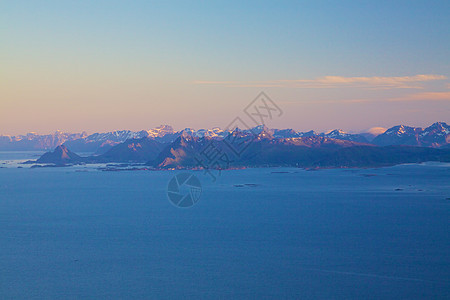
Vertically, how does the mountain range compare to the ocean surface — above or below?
above

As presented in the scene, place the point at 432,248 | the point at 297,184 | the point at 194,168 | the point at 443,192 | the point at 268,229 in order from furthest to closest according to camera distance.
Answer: the point at 194,168 → the point at 297,184 → the point at 443,192 → the point at 268,229 → the point at 432,248

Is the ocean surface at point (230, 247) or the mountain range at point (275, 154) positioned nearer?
the ocean surface at point (230, 247)

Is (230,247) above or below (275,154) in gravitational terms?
below

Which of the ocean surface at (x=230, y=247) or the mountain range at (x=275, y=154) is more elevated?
the mountain range at (x=275, y=154)

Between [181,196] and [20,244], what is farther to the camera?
[181,196]

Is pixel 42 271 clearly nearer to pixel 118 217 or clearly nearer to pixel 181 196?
pixel 118 217

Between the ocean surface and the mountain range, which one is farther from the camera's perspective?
the mountain range

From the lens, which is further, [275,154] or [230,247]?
[275,154]

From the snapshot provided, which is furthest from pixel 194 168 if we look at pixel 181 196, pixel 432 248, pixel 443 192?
pixel 432 248
